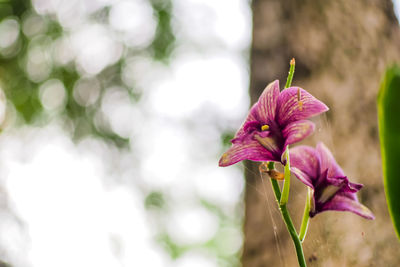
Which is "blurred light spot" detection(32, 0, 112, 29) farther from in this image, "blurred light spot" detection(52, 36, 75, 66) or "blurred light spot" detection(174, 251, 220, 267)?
"blurred light spot" detection(174, 251, 220, 267)

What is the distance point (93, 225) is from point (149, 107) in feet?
6.50

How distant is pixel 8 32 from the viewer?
3332 mm

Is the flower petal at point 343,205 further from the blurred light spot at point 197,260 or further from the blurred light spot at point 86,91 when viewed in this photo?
the blurred light spot at point 197,260

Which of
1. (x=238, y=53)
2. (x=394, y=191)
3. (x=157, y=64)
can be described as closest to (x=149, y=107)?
(x=157, y=64)

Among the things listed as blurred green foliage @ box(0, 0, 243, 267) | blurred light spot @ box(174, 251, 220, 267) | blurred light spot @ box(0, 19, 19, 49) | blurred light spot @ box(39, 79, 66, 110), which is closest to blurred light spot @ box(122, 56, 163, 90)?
blurred green foliage @ box(0, 0, 243, 267)

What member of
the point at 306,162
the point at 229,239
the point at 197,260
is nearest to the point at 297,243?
the point at 306,162

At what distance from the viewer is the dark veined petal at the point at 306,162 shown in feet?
1.29

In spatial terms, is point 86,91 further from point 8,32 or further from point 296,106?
point 296,106

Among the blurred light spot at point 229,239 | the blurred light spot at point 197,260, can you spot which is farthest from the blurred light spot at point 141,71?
the blurred light spot at point 197,260

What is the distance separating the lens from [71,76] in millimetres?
3580

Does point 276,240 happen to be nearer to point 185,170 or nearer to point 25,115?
point 25,115

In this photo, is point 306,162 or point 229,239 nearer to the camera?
point 306,162

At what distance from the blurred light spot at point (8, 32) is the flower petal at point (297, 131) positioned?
11.7ft

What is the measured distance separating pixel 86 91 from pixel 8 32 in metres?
0.84
